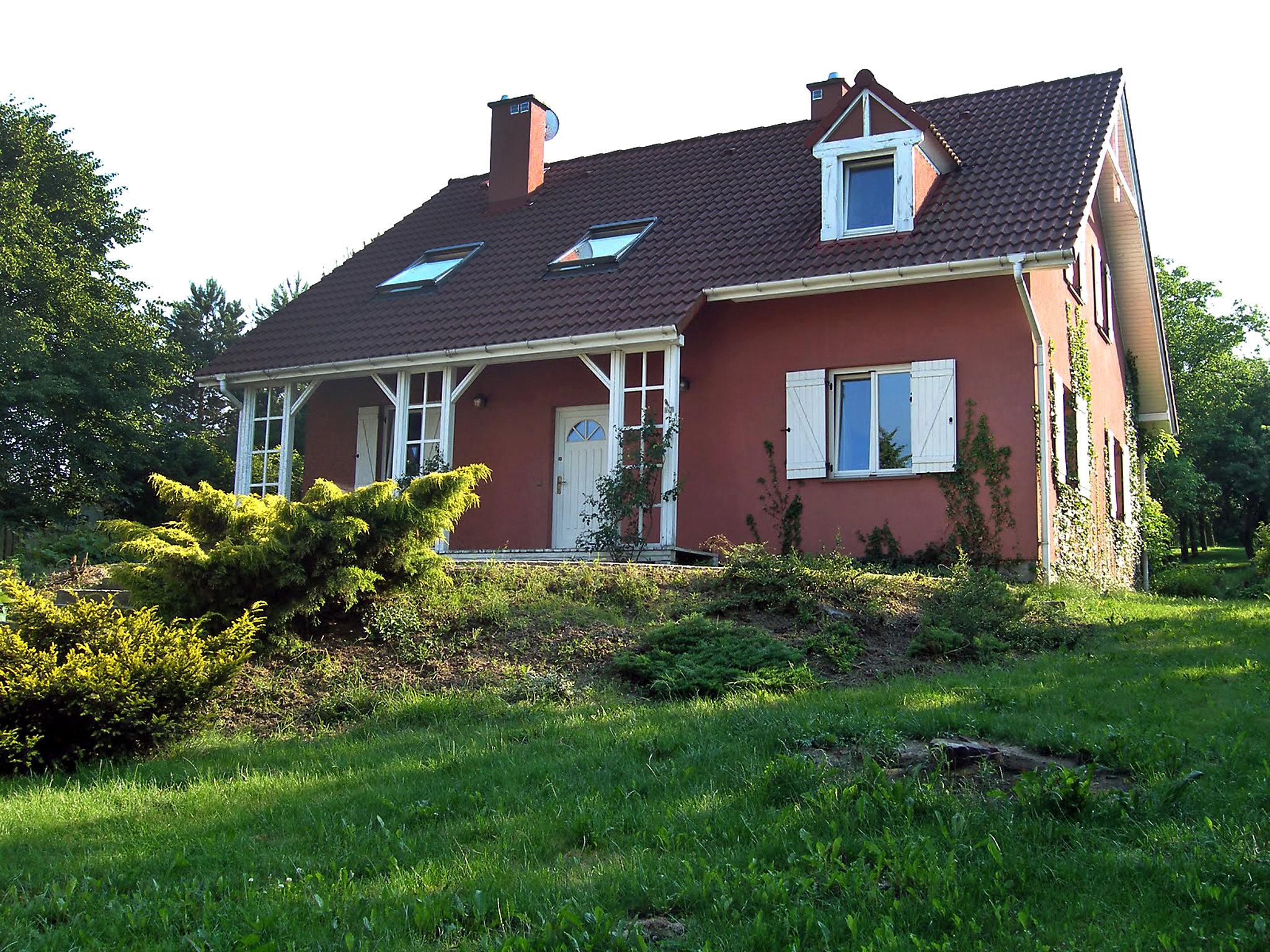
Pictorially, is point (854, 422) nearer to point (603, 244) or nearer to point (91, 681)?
point (603, 244)

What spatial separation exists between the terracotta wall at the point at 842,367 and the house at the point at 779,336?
28mm

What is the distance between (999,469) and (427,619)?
23.4 feet

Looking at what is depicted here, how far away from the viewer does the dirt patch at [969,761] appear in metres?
5.18

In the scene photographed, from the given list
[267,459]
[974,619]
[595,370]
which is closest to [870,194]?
[595,370]

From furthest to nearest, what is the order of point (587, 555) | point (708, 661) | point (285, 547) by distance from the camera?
1. point (587, 555)
2. point (285, 547)
3. point (708, 661)

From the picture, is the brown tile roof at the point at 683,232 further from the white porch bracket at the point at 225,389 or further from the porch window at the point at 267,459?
the porch window at the point at 267,459

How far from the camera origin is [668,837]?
15.2 ft

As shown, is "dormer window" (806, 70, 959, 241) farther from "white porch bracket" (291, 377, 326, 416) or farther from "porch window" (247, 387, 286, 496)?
"porch window" (247, 387, 286, 496)

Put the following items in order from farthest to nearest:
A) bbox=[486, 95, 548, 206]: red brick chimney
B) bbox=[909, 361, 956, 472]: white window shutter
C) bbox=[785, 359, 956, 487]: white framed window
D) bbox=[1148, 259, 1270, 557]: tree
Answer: bbox=[1148, 259, 1270, 557]: tree < bbox=[486, 95, 548, 206]: red brick chimney < bbox=[785, 359, 956, 487]: white framed window < bbox=[909, 361, 956, 472]: white window shutter

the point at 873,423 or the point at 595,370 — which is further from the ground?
the point at 595,370

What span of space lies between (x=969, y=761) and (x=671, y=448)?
8.63 meters

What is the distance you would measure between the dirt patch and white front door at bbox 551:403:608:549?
33.5 feet

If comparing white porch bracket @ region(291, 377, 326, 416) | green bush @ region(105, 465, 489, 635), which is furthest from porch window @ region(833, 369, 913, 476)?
white porch bracket @ region(291, 377, 326, 416)

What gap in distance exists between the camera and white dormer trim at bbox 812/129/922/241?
1423 centimetres
